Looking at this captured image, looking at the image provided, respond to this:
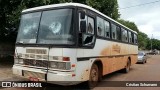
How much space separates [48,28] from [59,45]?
0.84 m

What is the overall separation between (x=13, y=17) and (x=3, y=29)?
A: 10.7 ft

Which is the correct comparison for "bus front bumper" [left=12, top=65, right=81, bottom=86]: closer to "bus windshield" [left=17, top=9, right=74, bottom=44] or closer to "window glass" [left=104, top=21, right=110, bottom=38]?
"bus windshield" [left=17, top=9, right=74, bottom=44]

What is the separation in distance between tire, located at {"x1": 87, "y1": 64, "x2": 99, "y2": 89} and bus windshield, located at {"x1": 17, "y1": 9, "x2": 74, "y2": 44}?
2037 millimetres

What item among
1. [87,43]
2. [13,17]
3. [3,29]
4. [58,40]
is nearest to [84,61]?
[87,43]

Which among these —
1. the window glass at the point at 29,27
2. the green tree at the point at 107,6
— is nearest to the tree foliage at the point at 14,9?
the green tree at the point at 107,6

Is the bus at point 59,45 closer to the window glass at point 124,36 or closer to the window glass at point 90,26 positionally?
the window glass at point 90,26

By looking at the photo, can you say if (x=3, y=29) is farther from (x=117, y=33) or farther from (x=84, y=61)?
(x=84, y=61)

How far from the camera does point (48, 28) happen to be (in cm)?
792

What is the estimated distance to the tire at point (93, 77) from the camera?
8914 millimetres

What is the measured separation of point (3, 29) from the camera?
16.8 meters

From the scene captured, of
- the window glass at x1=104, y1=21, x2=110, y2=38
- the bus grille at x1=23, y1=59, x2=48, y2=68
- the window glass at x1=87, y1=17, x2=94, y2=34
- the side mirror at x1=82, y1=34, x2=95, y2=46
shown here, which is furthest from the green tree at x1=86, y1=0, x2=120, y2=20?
the bus grille at x1=23, y1=59, x2=48, y2=68

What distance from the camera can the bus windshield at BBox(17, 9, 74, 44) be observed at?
24.9 ft

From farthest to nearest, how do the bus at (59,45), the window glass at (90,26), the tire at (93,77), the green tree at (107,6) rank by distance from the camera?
the green tree at (107,6), the tire at (93,77), the window glass at (90,26), the bus at (59,45)

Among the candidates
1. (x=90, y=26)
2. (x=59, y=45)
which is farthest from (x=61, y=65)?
(x=90, y=26)
